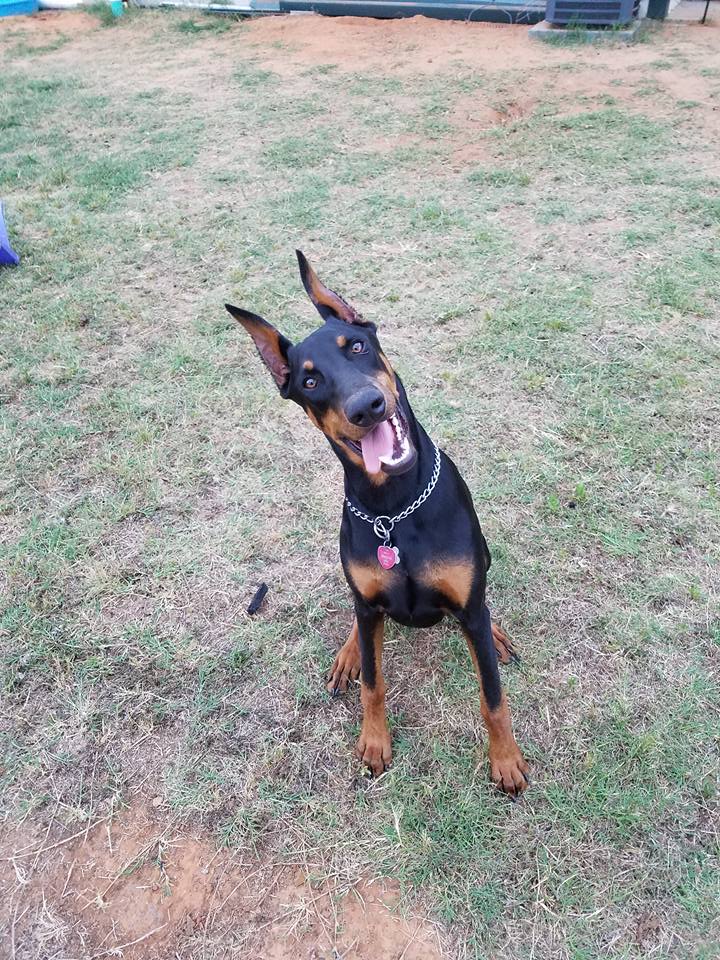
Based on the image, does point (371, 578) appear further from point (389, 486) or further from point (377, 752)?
point (377, 752)

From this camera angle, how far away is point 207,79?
29.8 ft

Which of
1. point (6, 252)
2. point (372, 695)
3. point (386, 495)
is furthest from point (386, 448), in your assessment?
point (6, 252)

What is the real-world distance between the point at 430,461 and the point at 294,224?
13.2 feet

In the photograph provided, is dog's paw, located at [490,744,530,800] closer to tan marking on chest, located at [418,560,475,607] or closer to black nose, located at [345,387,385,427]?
tan marking on chest, located at [418,560,475,607]

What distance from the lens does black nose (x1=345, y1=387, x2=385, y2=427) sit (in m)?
1.91

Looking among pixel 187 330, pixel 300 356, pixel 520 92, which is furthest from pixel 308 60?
pixel 300 356

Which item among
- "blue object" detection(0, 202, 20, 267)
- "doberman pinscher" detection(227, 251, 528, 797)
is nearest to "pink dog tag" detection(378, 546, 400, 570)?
"doberman pinscher" detection(227, 251, 528, 797)

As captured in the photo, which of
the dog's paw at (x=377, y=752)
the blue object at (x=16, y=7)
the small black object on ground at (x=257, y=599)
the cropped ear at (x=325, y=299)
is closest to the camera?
the cropped ear at (x=325, y=299)

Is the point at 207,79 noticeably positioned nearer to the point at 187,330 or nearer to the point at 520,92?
the point at 520,92

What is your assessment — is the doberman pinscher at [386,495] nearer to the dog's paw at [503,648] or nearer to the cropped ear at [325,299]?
the cropped ear at [325,299]

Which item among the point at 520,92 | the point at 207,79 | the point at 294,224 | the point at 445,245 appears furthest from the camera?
the point at 207,79

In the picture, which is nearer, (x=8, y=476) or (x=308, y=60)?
(x=8, y=476)

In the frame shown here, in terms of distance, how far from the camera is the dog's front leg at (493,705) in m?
2.16

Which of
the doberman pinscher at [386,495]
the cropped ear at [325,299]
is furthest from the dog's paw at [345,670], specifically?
the cropped ear at [325,299]
